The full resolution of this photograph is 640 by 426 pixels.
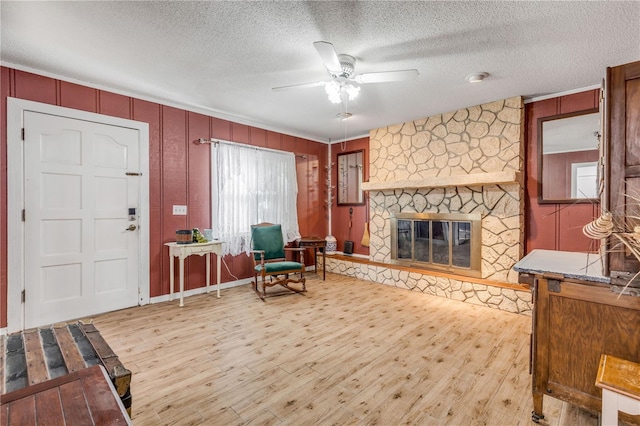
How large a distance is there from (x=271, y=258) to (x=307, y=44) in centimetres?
291

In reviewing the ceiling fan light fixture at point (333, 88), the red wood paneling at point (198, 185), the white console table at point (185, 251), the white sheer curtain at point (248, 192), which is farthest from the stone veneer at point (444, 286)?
the ceiling fan light fixture at point (333, 88)

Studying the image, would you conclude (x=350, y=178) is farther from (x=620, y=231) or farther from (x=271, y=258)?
(x=620, y=231)

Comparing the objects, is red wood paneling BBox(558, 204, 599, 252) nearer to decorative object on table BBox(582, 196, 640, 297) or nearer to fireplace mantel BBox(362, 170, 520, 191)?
fireplace mantel BBox(362, 170, 520, 191)

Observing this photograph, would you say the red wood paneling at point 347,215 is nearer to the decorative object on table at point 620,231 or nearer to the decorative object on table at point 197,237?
the decorative object on table at point 197,237

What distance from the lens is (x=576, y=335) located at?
5.28 feet

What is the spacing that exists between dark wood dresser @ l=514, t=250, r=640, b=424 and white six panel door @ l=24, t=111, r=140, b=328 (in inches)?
157

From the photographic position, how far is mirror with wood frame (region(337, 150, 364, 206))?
5664 millimetres

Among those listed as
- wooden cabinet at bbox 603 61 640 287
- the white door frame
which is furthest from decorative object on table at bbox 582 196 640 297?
the white door frame

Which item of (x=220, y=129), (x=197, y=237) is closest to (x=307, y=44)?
(x=220, y=129)

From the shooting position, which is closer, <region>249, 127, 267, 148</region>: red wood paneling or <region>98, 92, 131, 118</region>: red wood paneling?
<region>98, 92, 131, 118</region>: red wood paneling

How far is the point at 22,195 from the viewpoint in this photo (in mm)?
2846

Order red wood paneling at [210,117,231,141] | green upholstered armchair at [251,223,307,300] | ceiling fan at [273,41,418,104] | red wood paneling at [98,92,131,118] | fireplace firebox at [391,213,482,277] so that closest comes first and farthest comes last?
ceiling fan at [273,41,418,104]
red wood paneling at [98,92,131,118]
green upholstered armchair at [251,223,307,300]
fireplace firebox at [391,213,482,277]
red wood paneling at [210,117,231,141]

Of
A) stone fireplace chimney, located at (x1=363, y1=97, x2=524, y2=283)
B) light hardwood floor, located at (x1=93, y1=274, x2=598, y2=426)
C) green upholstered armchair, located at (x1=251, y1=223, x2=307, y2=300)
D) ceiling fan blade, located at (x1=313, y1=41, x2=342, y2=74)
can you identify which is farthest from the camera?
green upholstered armchair, located at (x1=251, y1=223, x2=307, y2=300)

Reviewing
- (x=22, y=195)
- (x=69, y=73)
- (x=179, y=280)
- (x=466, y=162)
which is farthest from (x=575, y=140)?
(x=22, y=195)
